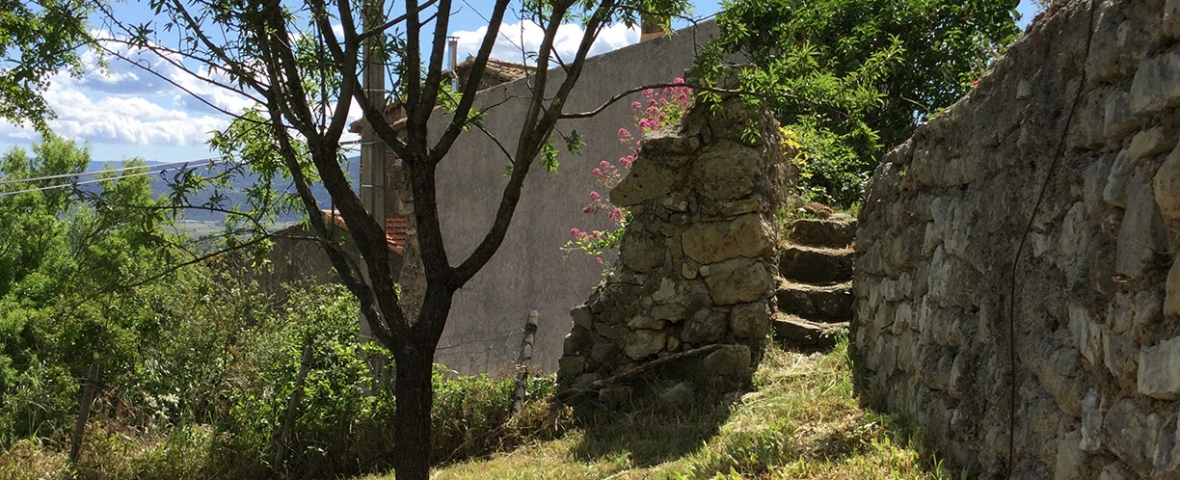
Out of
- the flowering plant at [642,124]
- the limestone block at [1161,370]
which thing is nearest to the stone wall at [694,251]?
the flowering plant at [642,124]

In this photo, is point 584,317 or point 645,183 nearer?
point 645,183

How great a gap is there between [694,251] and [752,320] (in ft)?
2.11

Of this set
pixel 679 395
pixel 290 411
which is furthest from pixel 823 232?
pixel 290 411

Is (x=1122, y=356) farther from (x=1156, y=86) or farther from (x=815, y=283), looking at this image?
(x=815, y=283)

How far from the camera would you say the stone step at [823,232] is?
7934 mm

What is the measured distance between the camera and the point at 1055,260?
139 inches

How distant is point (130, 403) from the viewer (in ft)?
29.2

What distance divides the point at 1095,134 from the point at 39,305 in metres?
20.2

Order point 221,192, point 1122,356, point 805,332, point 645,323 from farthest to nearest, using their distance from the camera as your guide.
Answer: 1. point 645,323
2. point 805,332
3. point 221,192
4. point 1122,356

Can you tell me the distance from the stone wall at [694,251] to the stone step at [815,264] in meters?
0.32

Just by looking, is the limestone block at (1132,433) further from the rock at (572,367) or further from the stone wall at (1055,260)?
the rock at (572,367)

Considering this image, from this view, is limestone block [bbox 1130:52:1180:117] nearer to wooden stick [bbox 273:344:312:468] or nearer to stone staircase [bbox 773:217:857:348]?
stone staircase [bbox 773:217:857:348]

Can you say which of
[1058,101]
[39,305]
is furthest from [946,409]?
[39,305]

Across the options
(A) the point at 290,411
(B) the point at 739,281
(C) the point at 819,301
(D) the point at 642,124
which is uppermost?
(D) the point at 642,124
